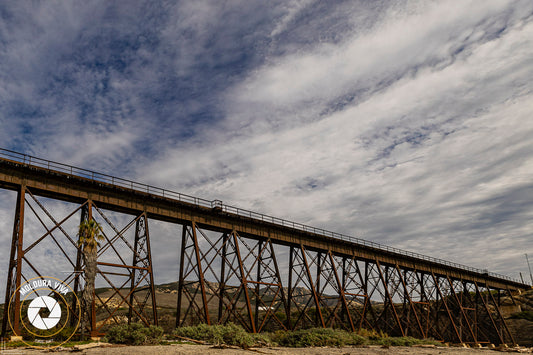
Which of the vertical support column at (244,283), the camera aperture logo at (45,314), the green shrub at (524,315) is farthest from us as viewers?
the green shrub at (524,315)

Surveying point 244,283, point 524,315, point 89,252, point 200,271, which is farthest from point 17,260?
point 524,315

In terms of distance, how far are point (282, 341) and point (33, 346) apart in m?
14.2

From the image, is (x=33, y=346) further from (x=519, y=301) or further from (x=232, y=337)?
(x=519, y=301)

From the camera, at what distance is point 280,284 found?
1124 inches

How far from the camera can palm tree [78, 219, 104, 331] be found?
1886 cm

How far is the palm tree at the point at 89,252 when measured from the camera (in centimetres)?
1886

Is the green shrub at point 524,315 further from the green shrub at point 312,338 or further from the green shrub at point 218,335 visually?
the green shrub at point 218,335

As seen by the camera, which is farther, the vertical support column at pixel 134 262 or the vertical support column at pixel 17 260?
the vertical support column at pixel 134 262

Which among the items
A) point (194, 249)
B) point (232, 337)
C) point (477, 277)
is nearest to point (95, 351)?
point (232, 337)

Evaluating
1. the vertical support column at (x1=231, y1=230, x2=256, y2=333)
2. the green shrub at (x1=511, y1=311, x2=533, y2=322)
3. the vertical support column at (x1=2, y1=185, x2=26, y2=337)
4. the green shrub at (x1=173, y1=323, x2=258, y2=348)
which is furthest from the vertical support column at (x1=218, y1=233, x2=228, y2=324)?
the green shrub at (x1=511, y1=311, x2=533, y2=322)

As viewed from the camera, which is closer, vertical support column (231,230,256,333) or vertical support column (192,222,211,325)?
vertical support column (192,222,211,325)

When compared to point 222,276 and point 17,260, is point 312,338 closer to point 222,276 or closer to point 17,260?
point 222,276

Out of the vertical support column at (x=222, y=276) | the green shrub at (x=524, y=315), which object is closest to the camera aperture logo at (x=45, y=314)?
the vertical support column at (x=222, y=276)

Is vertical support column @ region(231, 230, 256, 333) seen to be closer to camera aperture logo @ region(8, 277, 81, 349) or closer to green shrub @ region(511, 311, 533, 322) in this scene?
camera aperture logo @ region(8, 277, 81, 349)
